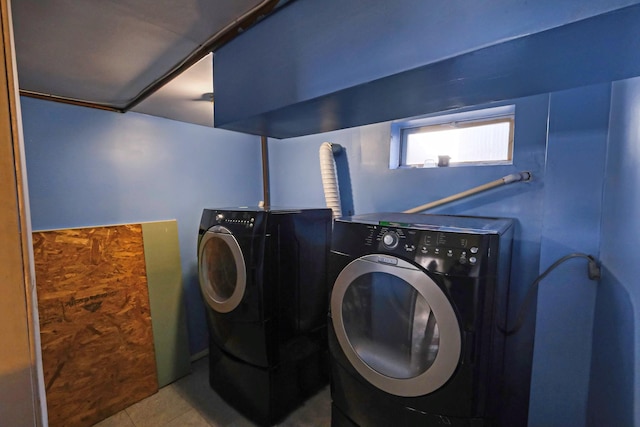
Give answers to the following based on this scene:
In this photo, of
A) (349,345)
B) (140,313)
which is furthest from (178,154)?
(349,345)

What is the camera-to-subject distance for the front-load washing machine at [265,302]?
1443 mm

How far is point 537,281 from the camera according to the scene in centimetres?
117

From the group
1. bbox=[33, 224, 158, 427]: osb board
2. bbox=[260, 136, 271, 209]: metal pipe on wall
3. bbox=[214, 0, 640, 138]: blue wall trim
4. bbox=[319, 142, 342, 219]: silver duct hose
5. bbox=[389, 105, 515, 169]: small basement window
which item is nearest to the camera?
bbox=[214, 0, 640, 138]: blue wall trim

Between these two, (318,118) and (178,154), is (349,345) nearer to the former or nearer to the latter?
(318,118)

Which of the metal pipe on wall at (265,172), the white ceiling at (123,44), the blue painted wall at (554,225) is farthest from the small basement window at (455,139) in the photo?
the metal pipe on wall at (265,172)

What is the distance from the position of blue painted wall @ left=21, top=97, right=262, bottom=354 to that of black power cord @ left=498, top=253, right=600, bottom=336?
2.15 m

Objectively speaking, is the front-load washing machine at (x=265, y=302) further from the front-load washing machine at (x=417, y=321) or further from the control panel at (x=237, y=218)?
the front-load washing machine at (x=417, y=321)

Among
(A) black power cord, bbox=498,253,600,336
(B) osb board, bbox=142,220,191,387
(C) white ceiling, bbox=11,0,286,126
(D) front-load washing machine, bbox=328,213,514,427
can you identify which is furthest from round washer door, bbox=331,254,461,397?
(B) osb board, bbox=142,220,191,387

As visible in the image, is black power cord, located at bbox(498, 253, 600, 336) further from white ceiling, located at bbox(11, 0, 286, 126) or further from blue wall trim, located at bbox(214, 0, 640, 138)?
white ceiling, located at bbox(11, 0, 286, 126)

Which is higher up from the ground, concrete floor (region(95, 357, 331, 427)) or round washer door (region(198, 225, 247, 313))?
round washer door (region(198, 225, 247, 313))

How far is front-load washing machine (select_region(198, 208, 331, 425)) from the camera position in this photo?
144cm

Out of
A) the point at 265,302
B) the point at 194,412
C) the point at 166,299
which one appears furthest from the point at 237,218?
the point at 194,412

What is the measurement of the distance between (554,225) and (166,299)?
2391 millimetres

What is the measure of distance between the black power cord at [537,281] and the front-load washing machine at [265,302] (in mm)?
1001
